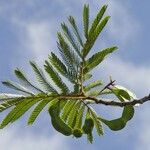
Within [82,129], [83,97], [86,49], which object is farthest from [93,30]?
[82,129]

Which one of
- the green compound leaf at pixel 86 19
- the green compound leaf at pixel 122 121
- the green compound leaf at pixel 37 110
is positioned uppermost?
the green compound leaf at pixel 86 19

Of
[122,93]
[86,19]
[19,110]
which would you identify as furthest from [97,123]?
[86,19]

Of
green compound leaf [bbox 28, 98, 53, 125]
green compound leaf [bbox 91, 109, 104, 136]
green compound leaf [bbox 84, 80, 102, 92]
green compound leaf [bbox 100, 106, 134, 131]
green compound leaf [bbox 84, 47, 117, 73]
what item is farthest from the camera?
green compound leaf [bbox 84, 80, 102, 92]

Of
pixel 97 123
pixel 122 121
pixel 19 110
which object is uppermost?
pixel 19 110

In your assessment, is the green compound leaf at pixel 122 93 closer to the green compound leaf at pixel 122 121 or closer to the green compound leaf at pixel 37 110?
the green compound leaf at pixel 122 121

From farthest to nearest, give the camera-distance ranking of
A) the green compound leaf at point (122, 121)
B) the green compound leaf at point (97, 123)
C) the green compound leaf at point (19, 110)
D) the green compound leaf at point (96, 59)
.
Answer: the green compound leaf at point (97, 123), the green compound leaf at point (96, 59), the green compound leaf at point (122, 121), the green compound leaf at point (19, 110)

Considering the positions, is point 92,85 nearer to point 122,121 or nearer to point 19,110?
point 122,121

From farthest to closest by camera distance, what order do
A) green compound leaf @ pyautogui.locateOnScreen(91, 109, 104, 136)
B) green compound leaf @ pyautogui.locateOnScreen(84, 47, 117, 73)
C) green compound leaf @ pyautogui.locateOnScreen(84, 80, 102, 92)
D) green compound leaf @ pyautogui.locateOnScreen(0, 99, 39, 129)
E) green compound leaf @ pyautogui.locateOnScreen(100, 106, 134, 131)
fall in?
1. green compound leaf @ pyautogui.locateOnScreen(84, 80, 102, 92)
2. green compound leaf @ pyautogui.locateOnScreen(91, 109, 104, 136)
3. green compound leaf @ pyautogui.locateOnScreen(84, 47, 117, 73)
4. green compound leaf @ pyautogui.locateOnScreen(100, 106, 134, 131)
5. green compound leaf @ pyautogui.locateOnScreen(0, 99, 39, 129)

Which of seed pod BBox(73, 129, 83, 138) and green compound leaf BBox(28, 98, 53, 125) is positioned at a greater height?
green compound leaf BBox(28, 98, 53, 125)

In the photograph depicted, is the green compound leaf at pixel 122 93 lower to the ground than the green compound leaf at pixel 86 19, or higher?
lower

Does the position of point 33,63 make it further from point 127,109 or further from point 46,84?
point 127,109

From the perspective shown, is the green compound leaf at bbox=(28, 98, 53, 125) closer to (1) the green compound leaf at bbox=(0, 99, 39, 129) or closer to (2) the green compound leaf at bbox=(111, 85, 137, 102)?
(1) the green compound leaf at bbox=(0, 99, 39, 129)
